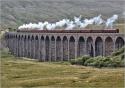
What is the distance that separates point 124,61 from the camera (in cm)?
6812

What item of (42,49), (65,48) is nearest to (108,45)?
(65,48)

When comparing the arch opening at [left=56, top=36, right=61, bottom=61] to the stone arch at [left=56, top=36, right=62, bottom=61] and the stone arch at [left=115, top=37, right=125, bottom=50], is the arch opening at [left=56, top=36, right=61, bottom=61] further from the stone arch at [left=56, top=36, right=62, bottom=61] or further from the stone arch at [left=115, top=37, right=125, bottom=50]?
the stone arch at [left=115, top=37, right=125, bottom=50]

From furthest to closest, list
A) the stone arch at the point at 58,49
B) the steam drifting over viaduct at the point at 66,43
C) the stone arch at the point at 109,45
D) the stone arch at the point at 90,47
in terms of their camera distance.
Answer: the stone arch at the point at 58,49 < the stone arch at the point at 90,47 < the steam drifting over viaduct at the point at 66,43 < the stone arch at the point at 109,45

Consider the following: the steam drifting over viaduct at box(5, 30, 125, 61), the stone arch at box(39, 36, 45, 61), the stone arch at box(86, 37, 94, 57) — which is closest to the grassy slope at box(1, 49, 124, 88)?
the steam drifting over viaduct at box(5, 30, 125, 61)

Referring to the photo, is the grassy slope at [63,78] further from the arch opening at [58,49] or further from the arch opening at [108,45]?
the arch opening at [58,49]

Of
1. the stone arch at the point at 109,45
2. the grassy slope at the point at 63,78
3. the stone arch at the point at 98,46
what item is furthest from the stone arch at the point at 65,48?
the grassy slope at the point at 63,78

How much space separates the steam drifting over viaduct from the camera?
2990 inches

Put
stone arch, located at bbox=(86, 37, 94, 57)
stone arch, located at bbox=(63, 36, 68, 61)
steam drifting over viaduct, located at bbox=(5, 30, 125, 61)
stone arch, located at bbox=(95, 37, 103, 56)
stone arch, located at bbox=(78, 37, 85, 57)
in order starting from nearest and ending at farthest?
steam drifting over viaduct, located at bbox=(5, 30, 125, 61)
stone arch, located at bbox=(95, 37, 103, 56)
stone arch, located at bbox=(86, 37, 94, 57)
stone arch, located at bbox=(78, 37, 85, 57)
stone arch, located at bbox=(63, 36, 68, 61)

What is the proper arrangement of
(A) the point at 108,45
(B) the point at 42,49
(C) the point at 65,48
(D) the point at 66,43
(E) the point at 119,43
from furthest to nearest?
(B) the point at 42,49
(C) the point at 65,48
(D) the point at 66,43
(A) the point at 108,45
(E) the point at 119,43

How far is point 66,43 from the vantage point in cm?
9275

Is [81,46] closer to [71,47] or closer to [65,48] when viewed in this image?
[71,47]

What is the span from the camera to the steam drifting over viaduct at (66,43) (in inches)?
2990

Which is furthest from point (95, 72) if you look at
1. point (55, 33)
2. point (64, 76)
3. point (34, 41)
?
point (34, 41)

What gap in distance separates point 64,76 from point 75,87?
1077 cm
